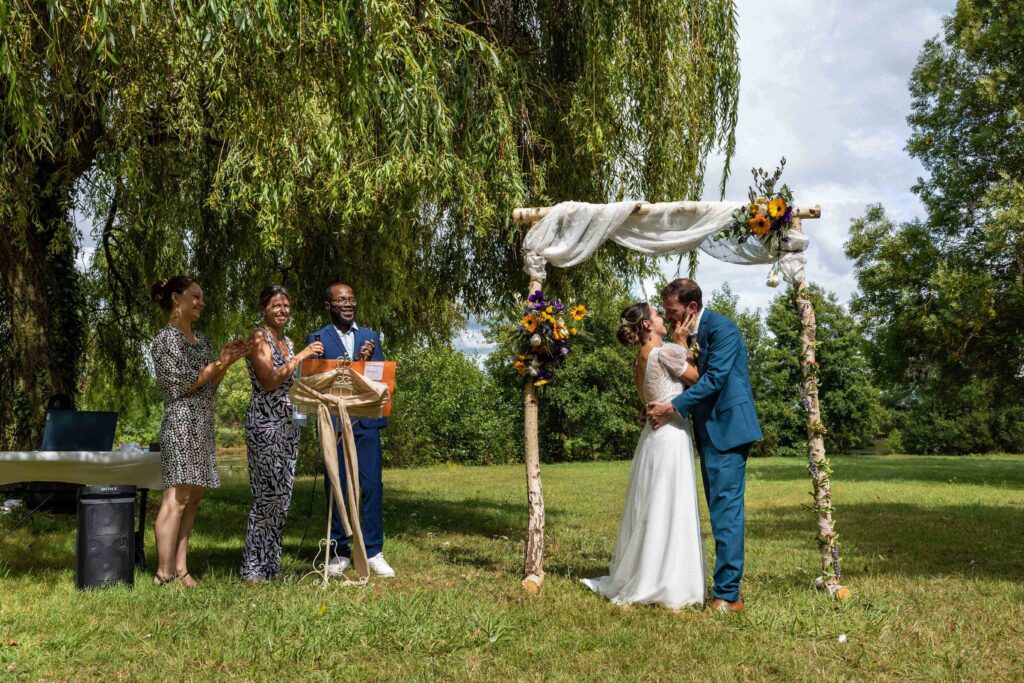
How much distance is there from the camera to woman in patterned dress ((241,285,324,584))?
5.68 meters

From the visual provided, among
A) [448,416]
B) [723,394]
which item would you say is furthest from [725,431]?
[448,416]

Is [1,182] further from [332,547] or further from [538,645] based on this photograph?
[538,645]

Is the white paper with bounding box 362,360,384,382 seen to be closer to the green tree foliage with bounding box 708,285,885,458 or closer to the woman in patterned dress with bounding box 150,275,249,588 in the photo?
the woman in patterned dress with bounding box 150,275,249,588

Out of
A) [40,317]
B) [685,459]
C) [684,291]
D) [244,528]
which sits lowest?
[244,528]

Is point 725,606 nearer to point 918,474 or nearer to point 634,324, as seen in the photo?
point 634,324

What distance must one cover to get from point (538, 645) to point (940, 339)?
15.7 metres

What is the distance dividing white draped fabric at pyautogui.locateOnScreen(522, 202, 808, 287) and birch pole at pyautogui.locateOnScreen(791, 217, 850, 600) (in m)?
0.29

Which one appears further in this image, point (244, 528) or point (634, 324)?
point (244, 528)

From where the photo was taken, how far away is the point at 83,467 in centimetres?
616

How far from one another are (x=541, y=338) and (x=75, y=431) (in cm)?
458

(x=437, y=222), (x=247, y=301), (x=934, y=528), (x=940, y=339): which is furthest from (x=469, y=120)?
(x=940, y=339)

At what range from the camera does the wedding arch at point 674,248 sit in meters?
5.88

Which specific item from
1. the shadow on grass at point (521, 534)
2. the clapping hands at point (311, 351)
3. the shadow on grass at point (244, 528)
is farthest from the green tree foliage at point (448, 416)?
the clapping hands at point (311, 351)

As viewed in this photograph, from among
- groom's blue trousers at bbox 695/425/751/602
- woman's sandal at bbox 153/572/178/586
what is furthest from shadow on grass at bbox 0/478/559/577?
groom's blue trousers at bbox 695/425/751/602
